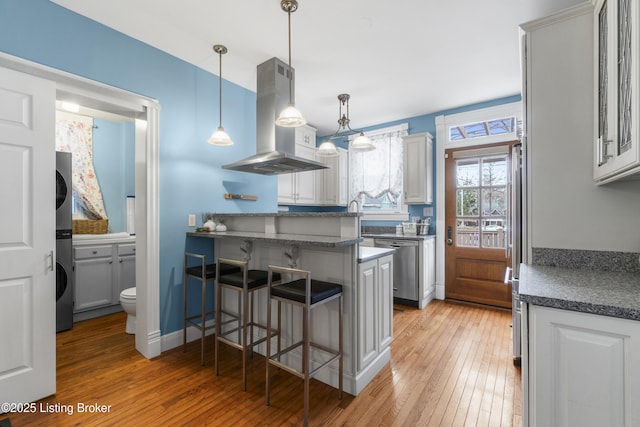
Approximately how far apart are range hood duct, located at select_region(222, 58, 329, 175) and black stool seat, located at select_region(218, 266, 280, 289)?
1.06 m

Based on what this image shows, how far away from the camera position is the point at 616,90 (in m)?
1.19

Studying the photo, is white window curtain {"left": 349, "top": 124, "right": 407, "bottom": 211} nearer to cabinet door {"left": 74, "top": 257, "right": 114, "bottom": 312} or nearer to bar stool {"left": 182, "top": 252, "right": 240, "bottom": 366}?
bar stool {"left": 182, "top": 252, "right": 240, "bottom": 366}

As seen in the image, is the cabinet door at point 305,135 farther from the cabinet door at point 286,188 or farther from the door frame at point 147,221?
the door frame at point 147,221

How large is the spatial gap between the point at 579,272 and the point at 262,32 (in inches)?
108

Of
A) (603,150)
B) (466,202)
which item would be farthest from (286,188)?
Result: (603,150)

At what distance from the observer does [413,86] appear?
3.45m

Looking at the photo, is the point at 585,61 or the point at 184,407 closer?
the point at 585,61

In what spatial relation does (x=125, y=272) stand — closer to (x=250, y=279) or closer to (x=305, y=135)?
(x=250, y=279)

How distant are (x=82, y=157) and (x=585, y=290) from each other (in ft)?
16.7

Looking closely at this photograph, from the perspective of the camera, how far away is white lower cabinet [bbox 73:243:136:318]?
321 centimetres

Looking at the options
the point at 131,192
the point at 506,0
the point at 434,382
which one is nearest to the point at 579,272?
the point at 434,382

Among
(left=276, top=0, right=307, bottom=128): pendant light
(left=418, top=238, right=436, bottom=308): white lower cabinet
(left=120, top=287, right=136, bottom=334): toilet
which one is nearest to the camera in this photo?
(left=276, top=0, right=307, bottom=128): pendant light

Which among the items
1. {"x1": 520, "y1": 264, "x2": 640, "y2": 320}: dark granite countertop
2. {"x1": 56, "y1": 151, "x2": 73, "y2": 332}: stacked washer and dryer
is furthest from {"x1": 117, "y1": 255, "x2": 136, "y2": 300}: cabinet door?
{"x1": 520, "y1": 264, "x2": 640, "y2": 320}: dark granite countertop

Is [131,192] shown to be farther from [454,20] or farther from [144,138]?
[454,20]
